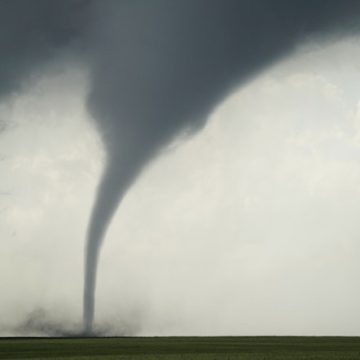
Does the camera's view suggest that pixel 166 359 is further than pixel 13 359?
No

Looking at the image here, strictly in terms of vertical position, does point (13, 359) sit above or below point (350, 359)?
below

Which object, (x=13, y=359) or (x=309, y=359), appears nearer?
(x=309, y=359)

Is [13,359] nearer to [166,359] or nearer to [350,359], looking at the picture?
[166,359]

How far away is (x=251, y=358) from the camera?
5650 centimetres

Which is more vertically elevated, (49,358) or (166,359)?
(166,359)

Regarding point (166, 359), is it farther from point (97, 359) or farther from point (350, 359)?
point (350, 359)

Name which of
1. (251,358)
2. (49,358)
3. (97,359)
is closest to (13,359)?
(49,358)

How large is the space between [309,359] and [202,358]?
10.9 m

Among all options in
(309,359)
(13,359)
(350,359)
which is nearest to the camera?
(350,359)

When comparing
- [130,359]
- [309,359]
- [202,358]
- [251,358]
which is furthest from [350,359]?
[130,359]

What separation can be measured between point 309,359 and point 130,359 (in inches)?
736

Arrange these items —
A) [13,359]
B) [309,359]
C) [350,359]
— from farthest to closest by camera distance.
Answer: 1. [13,359]
2. [309,359]
3. [350,359]

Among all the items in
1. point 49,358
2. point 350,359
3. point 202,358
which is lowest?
point 49,358

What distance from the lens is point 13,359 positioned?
60.0 meters
